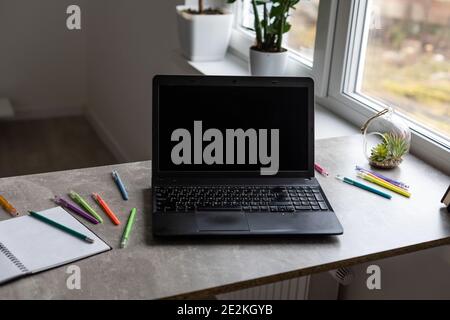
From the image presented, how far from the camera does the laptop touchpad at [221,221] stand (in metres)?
1.13

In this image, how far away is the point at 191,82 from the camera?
4.29ft

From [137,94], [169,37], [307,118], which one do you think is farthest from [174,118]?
[137,94]

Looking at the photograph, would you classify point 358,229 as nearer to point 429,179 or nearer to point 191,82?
point 429,179

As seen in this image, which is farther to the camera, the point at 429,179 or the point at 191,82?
the point at 429,179

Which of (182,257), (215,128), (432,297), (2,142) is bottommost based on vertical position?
(2,142)

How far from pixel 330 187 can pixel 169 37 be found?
4.86ft

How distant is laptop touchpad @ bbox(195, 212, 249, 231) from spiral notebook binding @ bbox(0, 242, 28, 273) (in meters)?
0.32

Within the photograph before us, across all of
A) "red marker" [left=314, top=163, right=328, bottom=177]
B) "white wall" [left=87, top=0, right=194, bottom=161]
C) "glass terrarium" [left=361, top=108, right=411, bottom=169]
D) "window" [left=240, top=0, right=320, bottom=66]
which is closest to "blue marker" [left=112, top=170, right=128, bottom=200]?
"red marker" [left=314, top=163, right=328, bottom=177]

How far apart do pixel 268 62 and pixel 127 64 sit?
1382mm

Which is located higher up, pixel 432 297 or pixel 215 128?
pixel 215 128

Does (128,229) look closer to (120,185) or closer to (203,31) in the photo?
(120,185)

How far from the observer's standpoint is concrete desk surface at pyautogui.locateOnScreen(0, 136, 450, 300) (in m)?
0.98

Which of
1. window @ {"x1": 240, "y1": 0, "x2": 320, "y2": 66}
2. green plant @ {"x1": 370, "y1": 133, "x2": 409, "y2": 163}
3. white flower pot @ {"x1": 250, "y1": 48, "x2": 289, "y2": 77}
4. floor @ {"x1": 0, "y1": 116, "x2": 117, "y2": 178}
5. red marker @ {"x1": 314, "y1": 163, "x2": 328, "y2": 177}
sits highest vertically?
window @ {"x1": 240, "y1": 0, "x2": 320, "y2": 66}

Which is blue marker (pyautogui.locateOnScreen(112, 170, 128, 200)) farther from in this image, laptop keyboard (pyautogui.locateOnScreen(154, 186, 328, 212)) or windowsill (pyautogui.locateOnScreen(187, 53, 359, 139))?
windowsill (pyautogui.locateOnScreen(187, 53, 359, 139))
